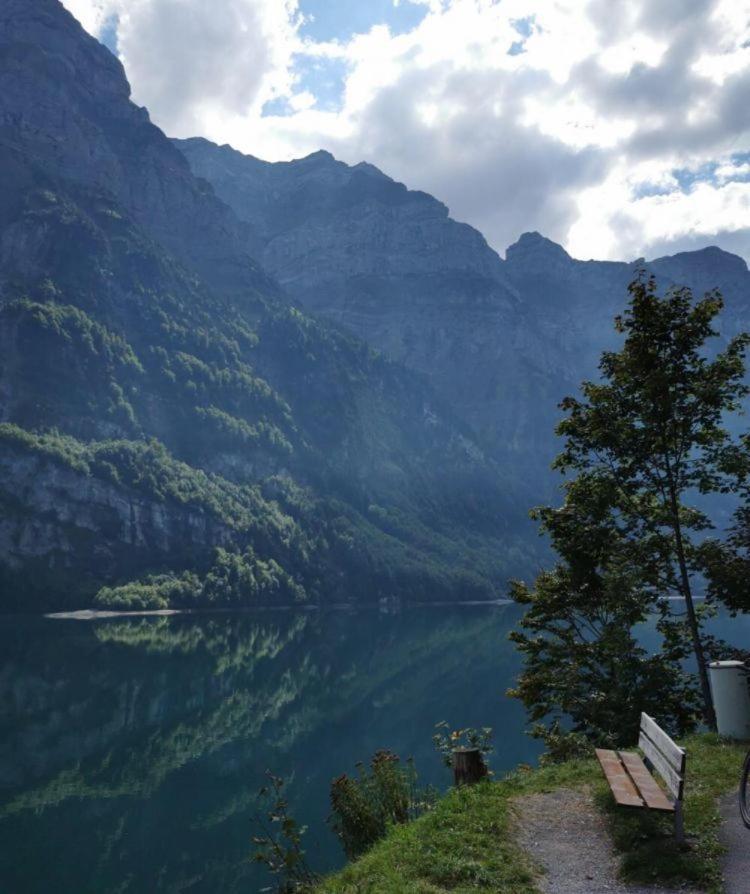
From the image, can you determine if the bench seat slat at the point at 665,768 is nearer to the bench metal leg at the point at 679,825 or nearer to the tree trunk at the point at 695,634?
the bench metal leg at the point at 679,825

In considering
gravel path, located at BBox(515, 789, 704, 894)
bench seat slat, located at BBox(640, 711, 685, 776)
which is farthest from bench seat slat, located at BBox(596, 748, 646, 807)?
gravel path, located at BBox(515, 789, 704, 894)

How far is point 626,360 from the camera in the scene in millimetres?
20297

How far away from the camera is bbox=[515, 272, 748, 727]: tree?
19297 millimetres

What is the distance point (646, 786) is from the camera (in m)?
10.9

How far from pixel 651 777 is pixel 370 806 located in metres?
6.66

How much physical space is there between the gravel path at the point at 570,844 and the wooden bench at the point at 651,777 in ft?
2.70

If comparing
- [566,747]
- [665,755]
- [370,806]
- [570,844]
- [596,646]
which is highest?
[596,646]

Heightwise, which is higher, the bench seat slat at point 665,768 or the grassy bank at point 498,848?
the bench seat slat at point 665,768

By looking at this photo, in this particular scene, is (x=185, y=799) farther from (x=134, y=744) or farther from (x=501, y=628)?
(x=501, y=628)

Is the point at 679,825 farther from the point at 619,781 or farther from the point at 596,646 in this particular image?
the point at 596,646

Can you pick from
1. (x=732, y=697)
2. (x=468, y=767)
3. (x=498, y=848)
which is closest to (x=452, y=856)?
(x=498, y=848)

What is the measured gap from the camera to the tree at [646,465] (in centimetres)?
1930

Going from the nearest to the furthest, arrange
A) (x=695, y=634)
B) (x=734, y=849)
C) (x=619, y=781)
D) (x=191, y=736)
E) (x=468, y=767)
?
(x=734, y=849)
(x=619, y=781)
(x=468, y=767)
(x=695, y=634)
(x=191, y=736)

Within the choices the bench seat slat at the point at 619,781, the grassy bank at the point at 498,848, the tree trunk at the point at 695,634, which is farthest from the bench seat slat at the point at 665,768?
the tree trunk at the point at 695,634
